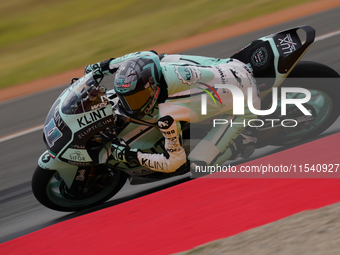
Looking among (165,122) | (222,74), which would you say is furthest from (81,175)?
(222,74)

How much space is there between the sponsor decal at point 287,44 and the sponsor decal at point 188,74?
1.04 metres

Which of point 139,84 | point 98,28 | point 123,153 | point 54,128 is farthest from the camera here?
point 98,28

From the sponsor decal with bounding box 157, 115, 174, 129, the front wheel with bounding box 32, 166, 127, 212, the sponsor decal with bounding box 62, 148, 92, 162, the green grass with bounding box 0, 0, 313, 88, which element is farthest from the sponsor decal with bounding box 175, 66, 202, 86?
the green grass with bounding box 0, 0, 313, 88

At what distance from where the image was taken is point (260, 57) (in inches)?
171

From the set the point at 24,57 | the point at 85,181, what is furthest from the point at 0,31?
the point at 85,181

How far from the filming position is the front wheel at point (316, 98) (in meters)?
4.40

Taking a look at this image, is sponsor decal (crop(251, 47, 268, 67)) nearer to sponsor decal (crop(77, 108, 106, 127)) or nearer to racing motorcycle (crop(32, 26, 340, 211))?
racing motorcycle (crop(32, 26, 340, 211))

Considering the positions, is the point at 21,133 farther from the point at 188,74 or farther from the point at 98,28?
the point at 98,28

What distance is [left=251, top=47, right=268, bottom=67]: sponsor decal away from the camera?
432 cm

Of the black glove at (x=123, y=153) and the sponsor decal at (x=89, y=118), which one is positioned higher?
the sponsor decal at (x=89, y=118)

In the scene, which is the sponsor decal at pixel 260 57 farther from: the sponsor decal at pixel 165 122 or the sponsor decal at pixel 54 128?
the sponsor decal at pixel 54 128

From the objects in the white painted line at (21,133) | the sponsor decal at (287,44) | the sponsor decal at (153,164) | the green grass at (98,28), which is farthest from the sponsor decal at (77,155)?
the green grass at (98,28)

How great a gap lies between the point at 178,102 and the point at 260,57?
116 centimetres

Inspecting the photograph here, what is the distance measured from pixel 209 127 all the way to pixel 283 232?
1.73 meters
